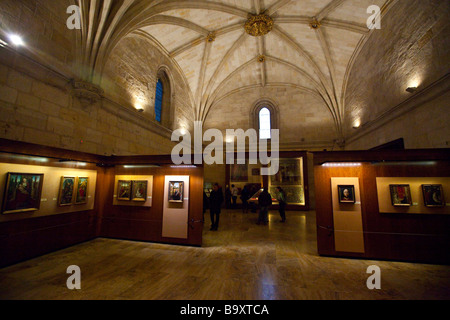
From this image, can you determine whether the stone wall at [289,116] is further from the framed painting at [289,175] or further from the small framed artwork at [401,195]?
the small framed artwork at [401,195]

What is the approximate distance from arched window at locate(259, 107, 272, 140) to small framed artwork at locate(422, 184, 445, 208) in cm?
995

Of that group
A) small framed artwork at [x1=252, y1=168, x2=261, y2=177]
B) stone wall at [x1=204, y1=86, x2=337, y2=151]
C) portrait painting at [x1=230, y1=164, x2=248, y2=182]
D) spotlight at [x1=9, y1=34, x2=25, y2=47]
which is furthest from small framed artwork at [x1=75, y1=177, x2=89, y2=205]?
stone wall at [x1=204, y1=86, x2=337, y2=151]

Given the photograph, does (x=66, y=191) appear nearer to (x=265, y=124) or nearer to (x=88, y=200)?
(x=88, y=200)

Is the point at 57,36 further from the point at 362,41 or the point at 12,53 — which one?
the point at 362,41

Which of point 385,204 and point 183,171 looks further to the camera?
point 183,171

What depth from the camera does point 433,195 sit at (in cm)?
393

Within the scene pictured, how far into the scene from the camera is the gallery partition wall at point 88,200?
366 cm

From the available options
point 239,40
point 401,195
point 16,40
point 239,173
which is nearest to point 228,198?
point 239,173

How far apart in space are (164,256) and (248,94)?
1289 cm

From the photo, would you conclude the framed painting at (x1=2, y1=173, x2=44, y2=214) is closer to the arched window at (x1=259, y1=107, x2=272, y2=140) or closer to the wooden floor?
the wooden floor

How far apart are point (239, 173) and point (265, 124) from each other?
429cm

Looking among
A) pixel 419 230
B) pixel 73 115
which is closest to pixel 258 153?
pixel 419 230

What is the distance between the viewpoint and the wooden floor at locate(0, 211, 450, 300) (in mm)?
2744
